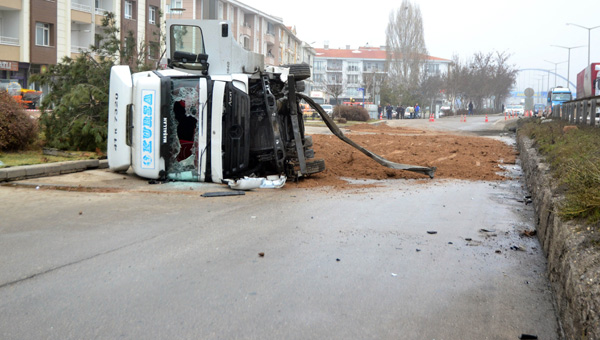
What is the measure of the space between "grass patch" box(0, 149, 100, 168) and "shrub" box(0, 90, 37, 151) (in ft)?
0.71

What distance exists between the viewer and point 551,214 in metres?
5.59

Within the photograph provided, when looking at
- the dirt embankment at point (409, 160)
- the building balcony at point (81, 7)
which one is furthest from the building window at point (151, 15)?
the dirt embankment at point (409, 160)

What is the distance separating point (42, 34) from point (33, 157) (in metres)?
30.4

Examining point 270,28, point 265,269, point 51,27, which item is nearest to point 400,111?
point 270,28

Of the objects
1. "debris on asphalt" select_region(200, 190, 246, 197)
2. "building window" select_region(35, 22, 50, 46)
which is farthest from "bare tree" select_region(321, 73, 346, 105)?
"debris on asphalt" select_region(200, 190, 246, 197)

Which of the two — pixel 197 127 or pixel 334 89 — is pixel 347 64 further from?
pixel 197 127

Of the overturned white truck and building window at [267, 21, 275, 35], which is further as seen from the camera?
building window at [267, 21, 275, 35]

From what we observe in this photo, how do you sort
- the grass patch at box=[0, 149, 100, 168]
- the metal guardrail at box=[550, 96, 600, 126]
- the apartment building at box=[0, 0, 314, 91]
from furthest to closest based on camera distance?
the apartment building at box=[0, 0, 314, 91]
the metal guardrail at box=[550, 96, 600, 126]
the grass patch at box=[0, 149, 100, 168]

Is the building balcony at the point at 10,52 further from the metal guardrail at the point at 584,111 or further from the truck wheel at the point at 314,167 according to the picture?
the truck wheel at the point at 314,167

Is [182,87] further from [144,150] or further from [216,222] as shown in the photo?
[216,222]

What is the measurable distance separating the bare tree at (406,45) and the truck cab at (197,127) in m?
81.5

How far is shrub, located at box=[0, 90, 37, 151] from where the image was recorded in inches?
466

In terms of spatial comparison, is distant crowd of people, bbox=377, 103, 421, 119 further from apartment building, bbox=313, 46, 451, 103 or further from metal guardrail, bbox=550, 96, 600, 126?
apartment building, bbox=313, 46, 451, 103

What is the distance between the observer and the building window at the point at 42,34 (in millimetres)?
38156
